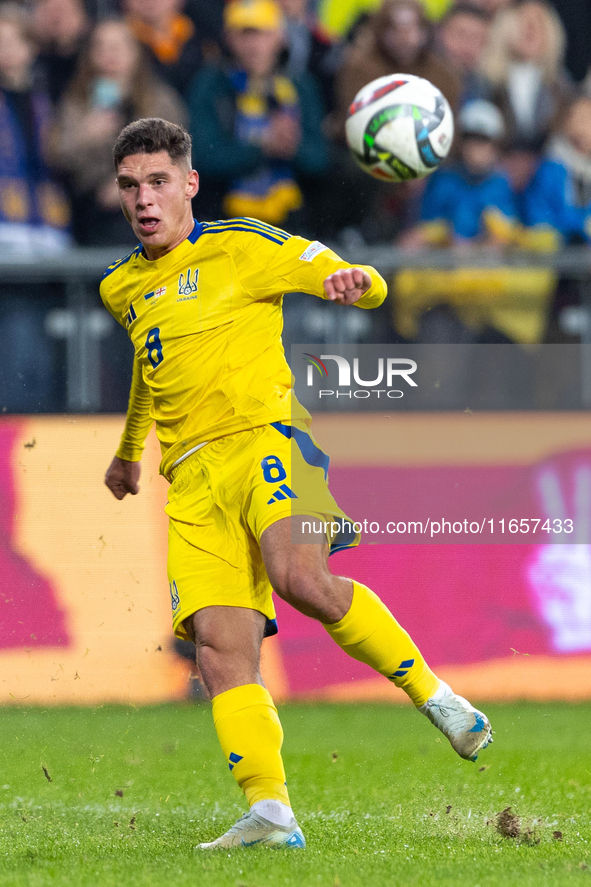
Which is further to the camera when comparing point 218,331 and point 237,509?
point 218,331

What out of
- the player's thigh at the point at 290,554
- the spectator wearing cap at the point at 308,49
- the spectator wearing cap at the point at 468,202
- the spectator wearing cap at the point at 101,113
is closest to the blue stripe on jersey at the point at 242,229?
the player's thigh at the point at 290,554

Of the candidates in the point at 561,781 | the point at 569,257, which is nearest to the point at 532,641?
the point at 561,781

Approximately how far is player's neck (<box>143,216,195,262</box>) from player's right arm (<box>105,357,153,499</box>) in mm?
513

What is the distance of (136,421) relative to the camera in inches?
171

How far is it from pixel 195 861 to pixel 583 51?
607cm

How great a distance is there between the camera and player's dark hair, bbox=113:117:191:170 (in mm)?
3826

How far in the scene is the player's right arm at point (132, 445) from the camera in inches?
169

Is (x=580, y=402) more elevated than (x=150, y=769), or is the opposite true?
(x=580, y=402)

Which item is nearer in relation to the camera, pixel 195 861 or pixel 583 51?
pixel 195 861

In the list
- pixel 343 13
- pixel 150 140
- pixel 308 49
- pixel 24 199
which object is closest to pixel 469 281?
pixel 308 49

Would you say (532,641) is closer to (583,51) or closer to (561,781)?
(561,781)

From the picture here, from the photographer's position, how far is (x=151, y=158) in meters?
3.82

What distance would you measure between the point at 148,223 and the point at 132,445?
92cm

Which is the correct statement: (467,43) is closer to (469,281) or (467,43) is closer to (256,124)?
(256,124)
